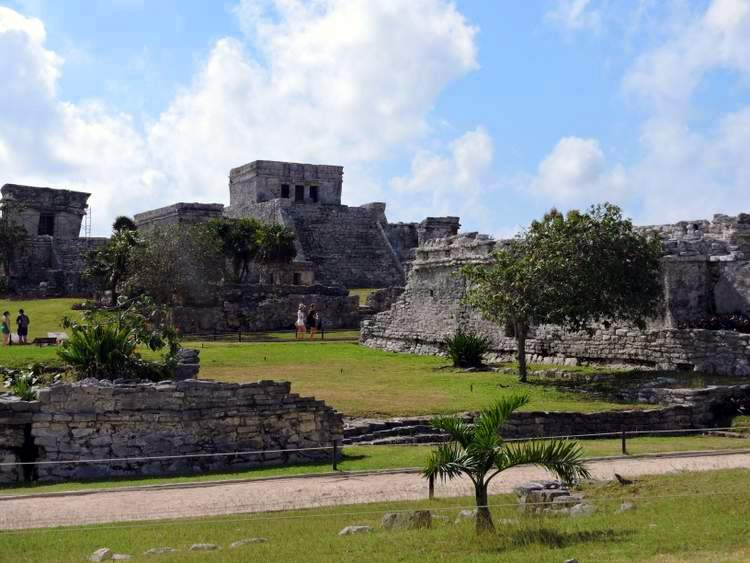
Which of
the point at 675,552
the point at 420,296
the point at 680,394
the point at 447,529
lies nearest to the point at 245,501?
the point at 447,529

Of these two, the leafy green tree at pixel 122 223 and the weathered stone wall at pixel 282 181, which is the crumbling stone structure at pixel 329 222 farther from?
the leafy green tree at pixel 122 223

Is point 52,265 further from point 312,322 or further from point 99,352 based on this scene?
point 99,352

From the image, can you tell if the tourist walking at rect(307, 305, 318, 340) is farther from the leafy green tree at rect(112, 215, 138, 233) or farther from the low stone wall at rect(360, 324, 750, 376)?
the leafy green tree at rect(112, 215, 138, 233)

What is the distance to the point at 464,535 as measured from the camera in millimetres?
8227

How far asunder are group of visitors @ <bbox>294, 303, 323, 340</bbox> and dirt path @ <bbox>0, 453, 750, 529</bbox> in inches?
757

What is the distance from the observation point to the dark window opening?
5131cm

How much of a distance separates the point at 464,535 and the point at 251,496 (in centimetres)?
326

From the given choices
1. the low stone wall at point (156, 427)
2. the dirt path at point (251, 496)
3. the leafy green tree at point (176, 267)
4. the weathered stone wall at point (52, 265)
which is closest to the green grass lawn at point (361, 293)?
the leafy green tree at point (176, 267)

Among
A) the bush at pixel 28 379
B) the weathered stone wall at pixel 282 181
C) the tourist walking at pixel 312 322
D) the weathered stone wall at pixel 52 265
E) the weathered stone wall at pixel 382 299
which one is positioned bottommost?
the bush at pixel 28 379

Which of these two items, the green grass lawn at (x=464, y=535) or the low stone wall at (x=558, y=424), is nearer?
the green grass lawn at (x=464, y=535)

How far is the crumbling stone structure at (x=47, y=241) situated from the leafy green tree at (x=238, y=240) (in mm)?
6488

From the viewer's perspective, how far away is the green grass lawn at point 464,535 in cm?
764

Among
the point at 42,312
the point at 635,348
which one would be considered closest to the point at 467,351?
the point at 635,348

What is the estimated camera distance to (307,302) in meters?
36.2
